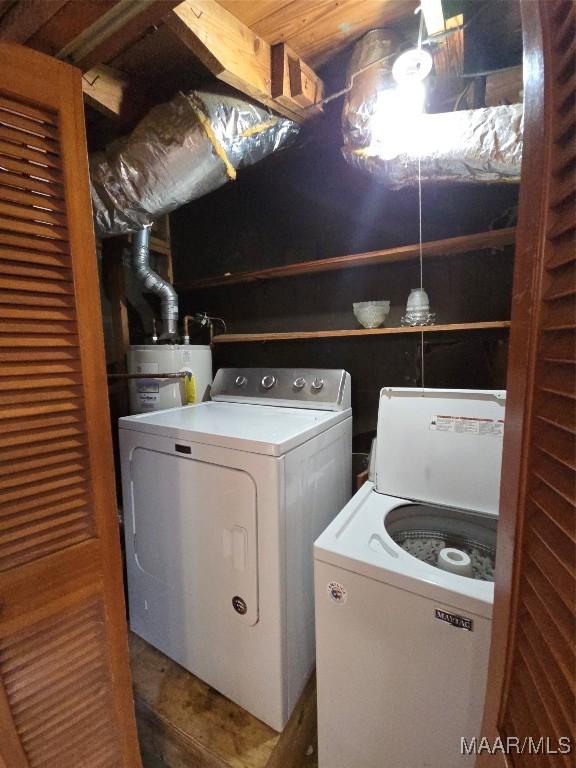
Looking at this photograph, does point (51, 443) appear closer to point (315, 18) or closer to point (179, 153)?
point (179, 153)

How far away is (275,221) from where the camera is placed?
1928mm

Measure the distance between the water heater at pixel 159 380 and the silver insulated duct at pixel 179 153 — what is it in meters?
0.62

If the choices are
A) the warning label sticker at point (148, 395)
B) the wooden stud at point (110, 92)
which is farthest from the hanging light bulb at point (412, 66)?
the warning label sticker at point (148, 395)

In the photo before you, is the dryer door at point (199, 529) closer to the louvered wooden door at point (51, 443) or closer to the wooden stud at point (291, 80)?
the louvered wooden door at point (51, 443)

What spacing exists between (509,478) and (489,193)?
4.82 ft

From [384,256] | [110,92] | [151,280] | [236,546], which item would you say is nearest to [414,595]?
[236,546]

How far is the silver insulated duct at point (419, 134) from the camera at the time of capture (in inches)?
43.6

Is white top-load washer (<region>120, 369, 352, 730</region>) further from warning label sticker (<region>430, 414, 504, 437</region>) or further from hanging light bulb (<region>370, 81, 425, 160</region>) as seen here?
hanging light bulb (<region>370, 81, 425, 160</region>)

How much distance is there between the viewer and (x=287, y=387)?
64.6 inches

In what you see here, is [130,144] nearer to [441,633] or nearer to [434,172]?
[434,172]

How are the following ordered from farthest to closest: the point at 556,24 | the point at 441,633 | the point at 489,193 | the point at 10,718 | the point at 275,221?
the point at 275,221 → the point at 489,193 → the point at 441,633 → the point at 10,718 → the point at 556,24

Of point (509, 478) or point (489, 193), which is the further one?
point (489, 193)

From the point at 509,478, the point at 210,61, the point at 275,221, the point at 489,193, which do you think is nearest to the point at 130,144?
the point at 210,61

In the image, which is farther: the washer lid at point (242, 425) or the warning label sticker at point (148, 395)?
the warning label sticker at point (148, 395)
